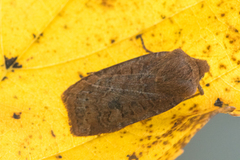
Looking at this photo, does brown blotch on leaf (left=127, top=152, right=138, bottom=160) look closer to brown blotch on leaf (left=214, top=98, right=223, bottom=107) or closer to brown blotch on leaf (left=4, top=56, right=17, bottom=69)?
brown blotch on leaf (left=214, top=98, right=223, bottom=107)

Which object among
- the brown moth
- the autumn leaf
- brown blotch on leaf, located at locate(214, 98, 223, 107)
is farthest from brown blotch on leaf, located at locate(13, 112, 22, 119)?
brown blotch on leaf, located at locate(214, 98, 223, 107)

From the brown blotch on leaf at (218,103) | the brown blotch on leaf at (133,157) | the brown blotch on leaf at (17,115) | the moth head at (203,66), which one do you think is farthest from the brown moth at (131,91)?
the brown blotch on leaf at (17,115)

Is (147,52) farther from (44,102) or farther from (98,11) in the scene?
(44,102)

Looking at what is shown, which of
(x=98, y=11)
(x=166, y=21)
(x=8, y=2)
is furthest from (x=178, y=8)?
(x=8, y=2)

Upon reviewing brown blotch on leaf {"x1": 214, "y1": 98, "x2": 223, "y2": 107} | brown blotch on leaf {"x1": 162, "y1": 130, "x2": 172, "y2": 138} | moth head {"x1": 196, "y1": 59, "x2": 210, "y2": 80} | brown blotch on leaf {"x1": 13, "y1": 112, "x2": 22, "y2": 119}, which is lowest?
brown blotch on leaf {"x1": 214, "y1": 98, "x2": 223, "y2": 107}

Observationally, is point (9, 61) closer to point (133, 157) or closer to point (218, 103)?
point (133, 157)

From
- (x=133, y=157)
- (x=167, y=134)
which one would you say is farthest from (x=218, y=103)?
(x=133, y=157)

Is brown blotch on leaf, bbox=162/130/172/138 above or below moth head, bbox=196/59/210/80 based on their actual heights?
below
